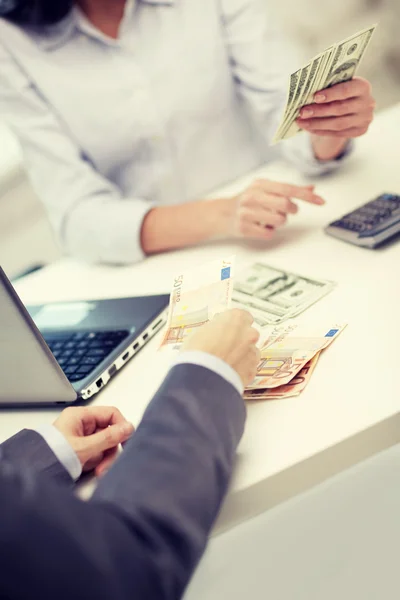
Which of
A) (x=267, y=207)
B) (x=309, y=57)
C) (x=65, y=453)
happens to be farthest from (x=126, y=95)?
(x=309, y=57)

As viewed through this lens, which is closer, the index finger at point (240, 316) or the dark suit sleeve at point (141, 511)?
the dark suit sleeve at point (141, 511)

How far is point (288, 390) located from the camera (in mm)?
678

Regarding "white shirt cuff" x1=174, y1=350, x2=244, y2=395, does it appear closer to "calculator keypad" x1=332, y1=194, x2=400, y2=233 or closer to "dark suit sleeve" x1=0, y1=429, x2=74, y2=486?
"dark suit sleeve" x1=0, y1=429, x2=74, y2=486

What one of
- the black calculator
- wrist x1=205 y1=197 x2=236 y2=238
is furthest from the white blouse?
the black calculator

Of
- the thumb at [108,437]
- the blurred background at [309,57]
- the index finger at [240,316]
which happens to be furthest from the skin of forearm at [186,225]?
the blurred background at [309,57]

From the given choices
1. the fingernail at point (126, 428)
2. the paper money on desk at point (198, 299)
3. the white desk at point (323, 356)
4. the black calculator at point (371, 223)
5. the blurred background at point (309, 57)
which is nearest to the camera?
the white desk at point (323, 356)

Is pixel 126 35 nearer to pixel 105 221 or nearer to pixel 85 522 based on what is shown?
pixel 105 221

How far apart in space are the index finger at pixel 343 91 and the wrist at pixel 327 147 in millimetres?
182

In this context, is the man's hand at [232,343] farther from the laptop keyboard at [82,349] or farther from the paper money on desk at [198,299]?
the laptop keyboard at [82,349]

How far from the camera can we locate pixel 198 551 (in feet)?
1.67

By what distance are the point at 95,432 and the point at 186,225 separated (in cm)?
54

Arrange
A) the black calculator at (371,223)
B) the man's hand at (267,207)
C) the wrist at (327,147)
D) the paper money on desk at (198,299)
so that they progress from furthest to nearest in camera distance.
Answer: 1. the wrist at (327,147)
2. the man's hand at (267,207)
3. the black calculator at (371,223)
4. the paper money on desk at (198,299)

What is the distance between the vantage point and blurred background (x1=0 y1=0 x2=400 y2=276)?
228 cm

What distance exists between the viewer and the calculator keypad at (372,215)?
930 millimetres
